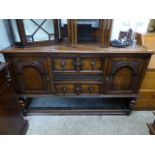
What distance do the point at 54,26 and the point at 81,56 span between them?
18.2 inches

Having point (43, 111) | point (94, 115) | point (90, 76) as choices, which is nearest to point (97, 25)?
point (90, 76)

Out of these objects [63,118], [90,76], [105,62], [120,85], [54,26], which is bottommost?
[63,118]

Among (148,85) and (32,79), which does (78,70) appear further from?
(148,85)

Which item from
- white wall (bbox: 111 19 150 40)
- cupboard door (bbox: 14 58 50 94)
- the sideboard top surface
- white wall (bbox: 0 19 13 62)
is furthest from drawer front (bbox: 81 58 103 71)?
white wall (bbox: 0 19 13 62)

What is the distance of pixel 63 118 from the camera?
178 centimetres

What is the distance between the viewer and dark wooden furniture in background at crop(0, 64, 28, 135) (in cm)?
111

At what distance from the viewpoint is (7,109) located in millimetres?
1216

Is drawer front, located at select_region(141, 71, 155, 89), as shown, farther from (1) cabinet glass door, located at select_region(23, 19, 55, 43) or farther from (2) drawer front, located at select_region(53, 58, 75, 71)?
(1) cabinet glass door, located at select_region(23, 19, 55, 43)

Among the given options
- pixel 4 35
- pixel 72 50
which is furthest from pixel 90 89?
pixel 4 35

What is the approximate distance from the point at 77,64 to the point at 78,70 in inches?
3.2

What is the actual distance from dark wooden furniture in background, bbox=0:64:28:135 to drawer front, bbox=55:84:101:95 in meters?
0.51

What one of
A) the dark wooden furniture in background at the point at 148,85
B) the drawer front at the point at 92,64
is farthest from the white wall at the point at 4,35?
the dark wooden furniture in background at the point at 148,85
